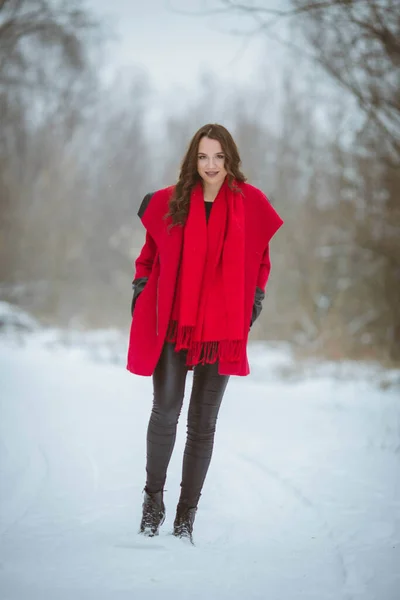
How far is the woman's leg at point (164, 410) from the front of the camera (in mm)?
2330

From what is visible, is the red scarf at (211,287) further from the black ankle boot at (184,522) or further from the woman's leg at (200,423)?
the black ankle boot at (184,522)

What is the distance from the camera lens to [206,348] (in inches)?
91.3

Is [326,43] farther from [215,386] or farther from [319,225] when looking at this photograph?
[319,225]

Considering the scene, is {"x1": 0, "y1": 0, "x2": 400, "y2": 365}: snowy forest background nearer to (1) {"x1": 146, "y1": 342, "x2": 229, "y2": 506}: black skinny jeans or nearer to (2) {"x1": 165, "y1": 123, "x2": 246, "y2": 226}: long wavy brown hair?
(2) {"x1": 165, "y1": 123, "x2": 246, "y2": 226}: long wavy brown hair

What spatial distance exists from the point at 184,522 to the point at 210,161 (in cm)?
143

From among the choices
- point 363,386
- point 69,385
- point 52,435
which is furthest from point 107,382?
point 363,386

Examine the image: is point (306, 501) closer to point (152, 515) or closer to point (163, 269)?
point (152, 515)

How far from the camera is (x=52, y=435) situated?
12.1 feet

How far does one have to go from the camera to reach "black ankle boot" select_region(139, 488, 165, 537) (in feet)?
7.64

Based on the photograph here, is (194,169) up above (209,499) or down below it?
above

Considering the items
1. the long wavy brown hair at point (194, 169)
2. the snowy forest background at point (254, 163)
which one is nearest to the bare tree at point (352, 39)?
the snowy forest background at point (254, 163)

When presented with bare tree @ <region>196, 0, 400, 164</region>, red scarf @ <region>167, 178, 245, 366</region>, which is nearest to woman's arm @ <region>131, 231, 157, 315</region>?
red scarf @ <region>167, 178, 245, 366</region>

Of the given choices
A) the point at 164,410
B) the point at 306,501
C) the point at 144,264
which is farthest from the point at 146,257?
the point at 306,501

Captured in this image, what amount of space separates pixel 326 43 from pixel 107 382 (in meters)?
3.82
